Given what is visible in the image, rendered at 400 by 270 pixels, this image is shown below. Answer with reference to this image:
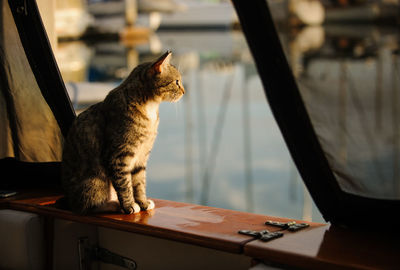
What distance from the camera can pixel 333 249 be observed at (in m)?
1.18

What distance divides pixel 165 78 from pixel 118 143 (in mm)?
264

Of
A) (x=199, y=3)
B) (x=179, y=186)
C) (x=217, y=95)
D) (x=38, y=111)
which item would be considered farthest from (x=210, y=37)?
(x=38, y=111)

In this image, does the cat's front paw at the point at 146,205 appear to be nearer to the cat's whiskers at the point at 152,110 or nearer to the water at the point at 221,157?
the cat's whiskers at the point at 152,110

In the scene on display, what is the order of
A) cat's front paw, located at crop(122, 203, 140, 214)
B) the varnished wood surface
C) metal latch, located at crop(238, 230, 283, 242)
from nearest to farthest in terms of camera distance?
the varnished wood surface
metal latch, located at crop(238, 230, 283, 242)
cat's front paw, located at crop(122, 203, 140, 214)

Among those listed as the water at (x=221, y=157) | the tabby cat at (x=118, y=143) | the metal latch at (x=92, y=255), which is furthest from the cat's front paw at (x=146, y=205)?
the water at (x=221, y=157)

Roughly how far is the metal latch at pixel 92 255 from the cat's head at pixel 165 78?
533mm

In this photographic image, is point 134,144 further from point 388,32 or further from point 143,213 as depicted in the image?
point 388,32

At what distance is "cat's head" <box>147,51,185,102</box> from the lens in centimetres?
162

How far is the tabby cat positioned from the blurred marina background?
0.22 metres

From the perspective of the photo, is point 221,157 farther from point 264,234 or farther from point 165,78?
point 264,234

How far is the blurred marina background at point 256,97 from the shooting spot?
3.76 ft

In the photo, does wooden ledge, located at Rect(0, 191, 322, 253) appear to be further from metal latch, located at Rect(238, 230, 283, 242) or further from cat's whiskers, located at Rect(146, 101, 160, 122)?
cat's whiskers, located at Rect(146, 101, 160, 122)

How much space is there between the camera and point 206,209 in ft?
5.27

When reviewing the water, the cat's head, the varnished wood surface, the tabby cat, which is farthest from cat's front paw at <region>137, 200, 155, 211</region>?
the water
